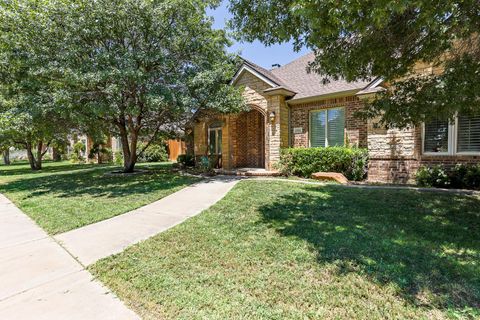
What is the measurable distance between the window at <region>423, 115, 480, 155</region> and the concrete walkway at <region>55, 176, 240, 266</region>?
7.72 meters

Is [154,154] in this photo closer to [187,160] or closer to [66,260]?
[187,160]

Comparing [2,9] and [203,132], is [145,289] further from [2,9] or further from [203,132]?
[203,132]

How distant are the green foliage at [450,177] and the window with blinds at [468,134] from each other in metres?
0.72

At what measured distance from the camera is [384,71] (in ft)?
17.5

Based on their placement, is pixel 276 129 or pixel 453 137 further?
pixel 276 129

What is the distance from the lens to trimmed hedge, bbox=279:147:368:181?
10.3 metres

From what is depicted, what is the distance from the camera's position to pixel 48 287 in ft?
10.3

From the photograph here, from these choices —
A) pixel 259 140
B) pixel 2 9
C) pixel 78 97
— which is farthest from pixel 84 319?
pixel 259 140

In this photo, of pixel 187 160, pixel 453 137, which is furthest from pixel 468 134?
pixel 187 160

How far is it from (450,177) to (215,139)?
11.2 m

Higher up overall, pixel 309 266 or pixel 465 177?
pixel 465 177

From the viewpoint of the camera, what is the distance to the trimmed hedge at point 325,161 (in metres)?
10.3

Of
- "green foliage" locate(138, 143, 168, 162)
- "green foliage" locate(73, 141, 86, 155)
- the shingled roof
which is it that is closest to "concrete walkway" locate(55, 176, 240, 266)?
the shingled roof

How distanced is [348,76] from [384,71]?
2.36 ft
